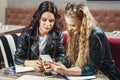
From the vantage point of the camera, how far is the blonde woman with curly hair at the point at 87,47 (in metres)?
1.77

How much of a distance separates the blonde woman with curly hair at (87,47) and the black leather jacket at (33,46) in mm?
480

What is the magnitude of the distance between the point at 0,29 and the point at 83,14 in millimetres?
3051

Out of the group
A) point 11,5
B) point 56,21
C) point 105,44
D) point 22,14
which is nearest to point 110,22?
point 22,14

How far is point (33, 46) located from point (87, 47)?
0.66 metres

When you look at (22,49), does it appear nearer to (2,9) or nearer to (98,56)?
(98,56)

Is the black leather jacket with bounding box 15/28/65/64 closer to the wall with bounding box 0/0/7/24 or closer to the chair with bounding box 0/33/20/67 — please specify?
the chair with bounding box 0/33/20/67

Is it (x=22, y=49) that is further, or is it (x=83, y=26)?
(x=22, y=49)

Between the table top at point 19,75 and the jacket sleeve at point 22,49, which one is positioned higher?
the jacket sleeve at point 22,49

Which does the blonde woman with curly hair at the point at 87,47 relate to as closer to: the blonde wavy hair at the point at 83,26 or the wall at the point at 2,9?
the blonde wavy hair at the point at 83,26

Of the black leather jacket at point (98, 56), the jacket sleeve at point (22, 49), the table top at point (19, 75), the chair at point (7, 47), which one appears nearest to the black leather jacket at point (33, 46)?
the jacket sleeve at point (22, 49)

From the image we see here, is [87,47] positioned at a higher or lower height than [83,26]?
lower

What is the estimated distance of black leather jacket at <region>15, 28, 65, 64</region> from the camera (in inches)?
89.1

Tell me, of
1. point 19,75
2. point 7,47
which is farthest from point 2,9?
point 19,75

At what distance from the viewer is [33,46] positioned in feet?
7.52
